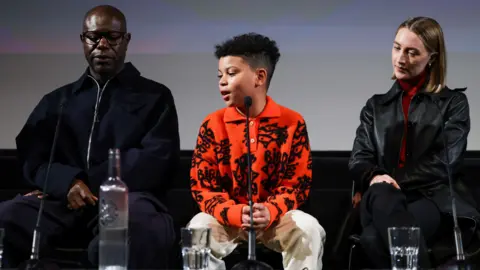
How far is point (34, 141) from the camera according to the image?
12.1 ft

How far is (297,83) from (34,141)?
122 centimetres

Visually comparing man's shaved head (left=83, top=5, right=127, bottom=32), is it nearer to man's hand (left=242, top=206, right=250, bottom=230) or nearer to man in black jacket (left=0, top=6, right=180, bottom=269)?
man in black jacket (left=0, top=6, right=180, bottom=269)

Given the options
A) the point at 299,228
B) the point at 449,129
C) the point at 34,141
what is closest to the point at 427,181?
the point at 449,129

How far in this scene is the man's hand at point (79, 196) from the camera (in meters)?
3.48

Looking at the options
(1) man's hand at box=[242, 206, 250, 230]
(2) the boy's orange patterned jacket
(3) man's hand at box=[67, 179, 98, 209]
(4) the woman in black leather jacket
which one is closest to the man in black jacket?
(3) man's hand at box=[67, 179, 98, 209]

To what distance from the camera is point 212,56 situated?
416 centimetres

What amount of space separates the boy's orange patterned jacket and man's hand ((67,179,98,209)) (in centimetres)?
40

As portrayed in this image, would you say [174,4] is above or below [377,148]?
above

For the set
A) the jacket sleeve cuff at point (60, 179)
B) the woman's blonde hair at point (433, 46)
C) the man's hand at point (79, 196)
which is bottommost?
the man's hand at point (79, 196)

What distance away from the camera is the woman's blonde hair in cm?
366

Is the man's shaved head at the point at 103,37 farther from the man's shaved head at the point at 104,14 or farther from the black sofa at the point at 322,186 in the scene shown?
the black sofa at the point at 322,186

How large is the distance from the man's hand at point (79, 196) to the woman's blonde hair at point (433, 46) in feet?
4.62

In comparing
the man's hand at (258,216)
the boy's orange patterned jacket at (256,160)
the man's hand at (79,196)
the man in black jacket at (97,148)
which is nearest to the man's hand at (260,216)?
the man's hand at (258,216)

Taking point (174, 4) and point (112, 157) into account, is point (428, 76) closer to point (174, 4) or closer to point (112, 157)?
point (174, 4)
